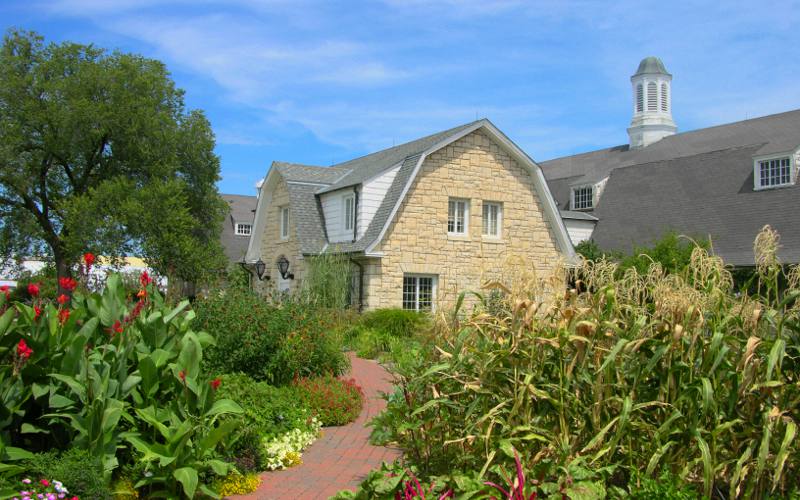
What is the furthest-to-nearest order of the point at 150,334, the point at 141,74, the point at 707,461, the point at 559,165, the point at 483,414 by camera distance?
1. the point at 559,165
2. the point at 141,74
3. the point at 150,334
4. the point at 483,414
5. the point at 707,461

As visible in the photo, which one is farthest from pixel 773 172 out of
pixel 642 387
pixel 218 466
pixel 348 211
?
pixel 218 466

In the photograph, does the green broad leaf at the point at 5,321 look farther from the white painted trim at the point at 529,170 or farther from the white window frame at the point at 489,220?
the white window frame at the point at 489,220

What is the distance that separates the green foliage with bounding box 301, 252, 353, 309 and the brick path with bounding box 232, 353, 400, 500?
1063 cm

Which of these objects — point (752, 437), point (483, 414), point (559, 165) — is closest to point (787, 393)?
point (752, 437)

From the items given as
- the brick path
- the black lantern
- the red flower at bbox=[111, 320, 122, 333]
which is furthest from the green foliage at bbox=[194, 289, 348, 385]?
the black lantern

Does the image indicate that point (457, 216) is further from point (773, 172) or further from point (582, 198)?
point (582, 198)

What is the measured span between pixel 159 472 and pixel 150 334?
1209 millimetres

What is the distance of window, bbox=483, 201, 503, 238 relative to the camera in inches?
879

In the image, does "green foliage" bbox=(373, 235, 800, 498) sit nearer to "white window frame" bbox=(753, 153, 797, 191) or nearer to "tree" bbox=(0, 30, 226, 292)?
"tree" bbox=(0, 30, 226, 292)

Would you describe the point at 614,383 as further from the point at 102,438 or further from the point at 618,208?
the point at 618,208

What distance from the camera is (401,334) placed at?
17312 mm

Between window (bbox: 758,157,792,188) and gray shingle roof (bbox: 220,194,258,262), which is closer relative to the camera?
window (bbox: 758,157,792,188)

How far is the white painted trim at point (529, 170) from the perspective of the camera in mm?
20375

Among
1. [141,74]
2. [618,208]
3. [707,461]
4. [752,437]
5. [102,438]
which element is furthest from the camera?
[618,208]
